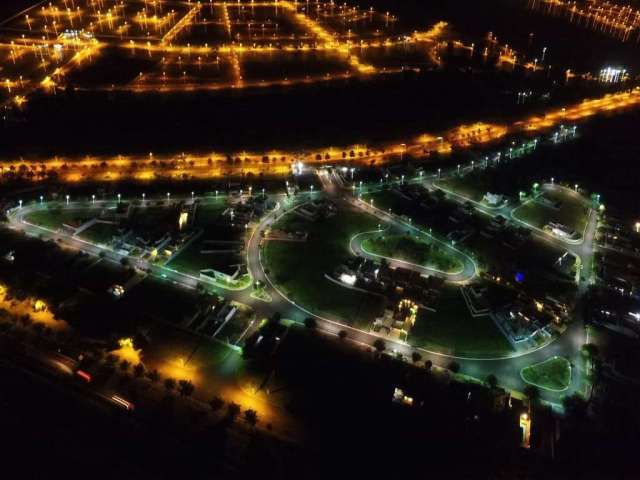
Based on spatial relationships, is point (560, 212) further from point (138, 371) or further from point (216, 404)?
point (138, 371)

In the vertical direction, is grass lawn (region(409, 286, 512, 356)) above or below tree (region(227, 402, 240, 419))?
above

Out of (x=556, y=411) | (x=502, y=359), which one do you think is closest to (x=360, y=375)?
(x=502, y=359)

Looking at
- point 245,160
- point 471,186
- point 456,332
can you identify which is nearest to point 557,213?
point 471,186

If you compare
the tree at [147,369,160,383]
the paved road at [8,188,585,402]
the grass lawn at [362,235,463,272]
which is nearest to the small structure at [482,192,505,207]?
the grass lawn at [362,235,463,272]

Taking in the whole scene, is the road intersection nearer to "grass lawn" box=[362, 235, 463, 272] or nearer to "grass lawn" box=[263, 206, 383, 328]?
"grass lawn" box=[263, 206, 383, 328]

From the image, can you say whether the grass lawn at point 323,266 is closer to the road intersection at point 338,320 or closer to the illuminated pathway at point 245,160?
the road intersection at point 338,320

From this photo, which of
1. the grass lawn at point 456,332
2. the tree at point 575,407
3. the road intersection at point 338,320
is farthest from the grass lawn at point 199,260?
the tree at point 575,407
